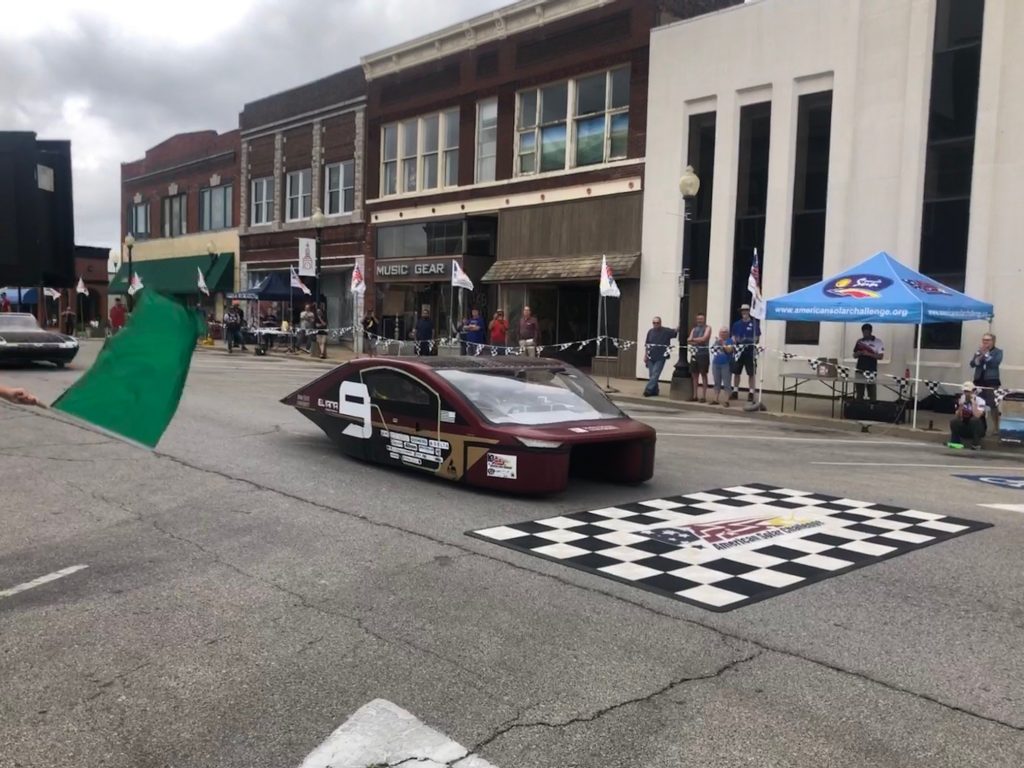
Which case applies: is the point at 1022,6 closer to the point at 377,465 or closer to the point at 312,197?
the point at 377,465

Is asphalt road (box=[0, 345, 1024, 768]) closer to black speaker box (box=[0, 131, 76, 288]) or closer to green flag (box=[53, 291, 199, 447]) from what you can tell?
green flag (box=[53, 291, 199, 447])

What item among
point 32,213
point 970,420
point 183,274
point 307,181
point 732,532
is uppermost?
point 307,181

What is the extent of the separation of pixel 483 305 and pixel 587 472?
64.2ft

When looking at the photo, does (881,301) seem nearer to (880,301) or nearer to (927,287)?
(880,301)

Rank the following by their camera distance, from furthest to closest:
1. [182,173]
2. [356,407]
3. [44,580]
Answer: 1. [182,173]
2. [356,407]
3. [44,580]

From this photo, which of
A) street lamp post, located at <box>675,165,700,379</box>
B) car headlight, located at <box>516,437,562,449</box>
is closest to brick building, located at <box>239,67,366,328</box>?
street lamp post, located at <box>675,165,700,379</box>

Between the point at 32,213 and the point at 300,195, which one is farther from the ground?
the point at 300,195

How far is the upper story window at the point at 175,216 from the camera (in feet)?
142

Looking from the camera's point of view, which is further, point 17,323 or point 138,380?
point 17,323

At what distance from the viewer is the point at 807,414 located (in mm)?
16375

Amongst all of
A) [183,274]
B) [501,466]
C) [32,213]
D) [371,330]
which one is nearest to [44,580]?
[32,213]

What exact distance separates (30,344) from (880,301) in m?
16.9

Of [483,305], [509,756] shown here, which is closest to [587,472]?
[509,756]

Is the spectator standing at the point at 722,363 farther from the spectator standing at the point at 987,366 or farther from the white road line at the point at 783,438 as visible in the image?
the spectator standing at the point at 987,366
